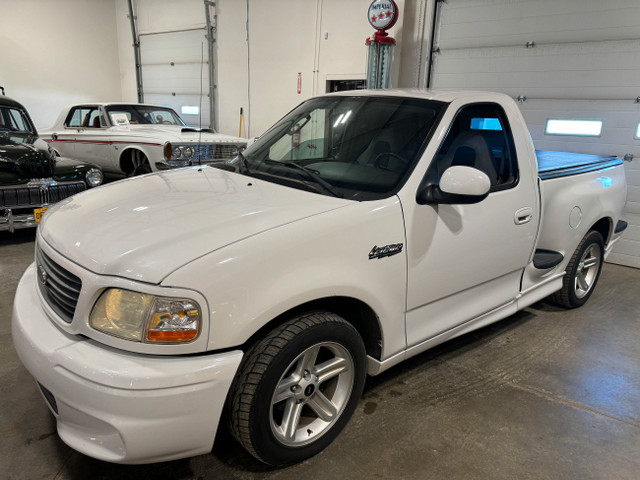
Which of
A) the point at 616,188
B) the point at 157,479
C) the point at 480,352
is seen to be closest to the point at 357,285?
the point at 157,479

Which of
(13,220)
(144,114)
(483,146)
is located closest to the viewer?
(483,146)

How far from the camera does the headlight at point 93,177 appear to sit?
18.5 ft

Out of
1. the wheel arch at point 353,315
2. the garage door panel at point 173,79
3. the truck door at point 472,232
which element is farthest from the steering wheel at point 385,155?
the garage door panel at point 173,79

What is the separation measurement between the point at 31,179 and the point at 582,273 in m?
5.94

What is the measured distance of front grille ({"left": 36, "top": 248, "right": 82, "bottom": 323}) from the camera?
1756mm

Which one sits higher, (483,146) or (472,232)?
(483,146)

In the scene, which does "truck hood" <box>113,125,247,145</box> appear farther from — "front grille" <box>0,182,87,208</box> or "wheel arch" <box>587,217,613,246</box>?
"wheel arch" <box>587,217,613,246</box>

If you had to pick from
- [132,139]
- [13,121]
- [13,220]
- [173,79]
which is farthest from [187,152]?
[173,79]

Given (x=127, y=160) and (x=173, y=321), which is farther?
(x=127, y=160)

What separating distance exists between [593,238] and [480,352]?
157 centimetres

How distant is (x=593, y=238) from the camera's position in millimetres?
3842

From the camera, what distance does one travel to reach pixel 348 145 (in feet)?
8.63

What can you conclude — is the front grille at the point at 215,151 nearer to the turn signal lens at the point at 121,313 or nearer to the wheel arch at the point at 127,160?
the wheel arch at the point at 127,160

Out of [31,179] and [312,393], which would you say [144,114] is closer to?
[31,179]
